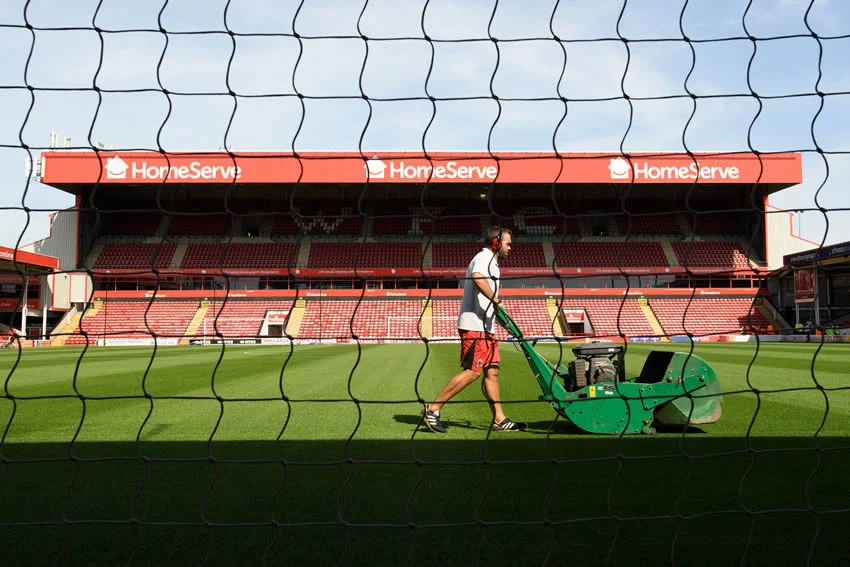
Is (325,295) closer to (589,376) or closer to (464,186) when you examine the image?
(464,186)

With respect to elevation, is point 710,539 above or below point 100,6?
below

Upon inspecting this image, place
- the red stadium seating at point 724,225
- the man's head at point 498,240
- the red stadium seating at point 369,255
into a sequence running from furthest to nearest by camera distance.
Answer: the red stadium seating at point 724,225 → the red stadium seating at point 369,255 → the man's head at point 498,240

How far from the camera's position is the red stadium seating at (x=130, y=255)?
121 ft

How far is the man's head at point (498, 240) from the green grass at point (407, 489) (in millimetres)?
1243

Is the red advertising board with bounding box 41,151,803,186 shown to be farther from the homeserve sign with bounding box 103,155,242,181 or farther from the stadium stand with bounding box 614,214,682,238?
the stadium stand with bounding box 614,214,682,238

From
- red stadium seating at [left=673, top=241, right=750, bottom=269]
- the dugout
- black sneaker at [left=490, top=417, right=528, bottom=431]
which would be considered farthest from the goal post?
black sneaker at [left=490, top=417, right=528, bottom=431]

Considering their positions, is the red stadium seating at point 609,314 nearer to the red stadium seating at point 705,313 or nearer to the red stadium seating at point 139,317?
the red stadium seating at point 705,313

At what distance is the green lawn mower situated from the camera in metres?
4.68

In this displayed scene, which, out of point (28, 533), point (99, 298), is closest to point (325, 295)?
point (99, 298)

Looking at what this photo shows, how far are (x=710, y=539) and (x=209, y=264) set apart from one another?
121ft

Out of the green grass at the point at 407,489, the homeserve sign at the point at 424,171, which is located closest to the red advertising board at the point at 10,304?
the homeserve sign at the point at 424,171

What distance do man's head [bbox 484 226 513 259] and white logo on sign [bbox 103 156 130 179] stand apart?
3300 cm

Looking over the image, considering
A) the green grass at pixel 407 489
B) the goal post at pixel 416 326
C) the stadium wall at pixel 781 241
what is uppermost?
the stadium wall at pixel 781 241

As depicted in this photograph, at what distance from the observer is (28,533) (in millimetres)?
2799
